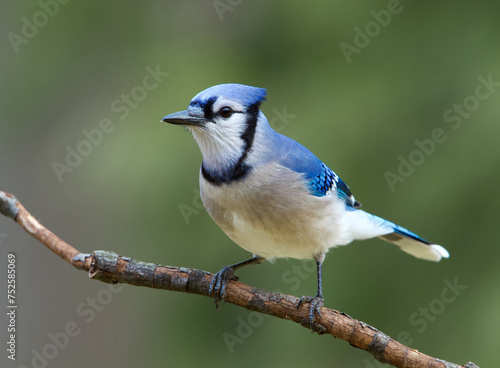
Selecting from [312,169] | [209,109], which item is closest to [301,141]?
[312,169]

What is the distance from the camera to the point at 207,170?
8.17 ft

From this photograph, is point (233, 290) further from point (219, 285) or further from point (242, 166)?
point (242, 166)

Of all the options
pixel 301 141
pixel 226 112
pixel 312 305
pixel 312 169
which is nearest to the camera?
pixel 312 305

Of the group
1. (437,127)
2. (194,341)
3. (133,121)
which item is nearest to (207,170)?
(133,121)

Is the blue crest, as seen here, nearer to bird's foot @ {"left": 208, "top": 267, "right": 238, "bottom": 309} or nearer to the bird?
the bird

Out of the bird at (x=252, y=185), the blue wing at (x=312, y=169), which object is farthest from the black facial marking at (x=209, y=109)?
the blue wing at (x=312, y=169)

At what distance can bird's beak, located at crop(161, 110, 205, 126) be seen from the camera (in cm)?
236

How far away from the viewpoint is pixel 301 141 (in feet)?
10.4

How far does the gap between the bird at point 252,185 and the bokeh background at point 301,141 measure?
0.54m

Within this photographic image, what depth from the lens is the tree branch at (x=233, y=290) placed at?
2.09 meters

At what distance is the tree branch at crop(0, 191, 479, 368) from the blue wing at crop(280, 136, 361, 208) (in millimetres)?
609

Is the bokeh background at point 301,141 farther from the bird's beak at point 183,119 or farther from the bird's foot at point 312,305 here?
the bird's beak at point 183,119

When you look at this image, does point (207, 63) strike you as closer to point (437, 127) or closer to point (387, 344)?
point (437, 127)

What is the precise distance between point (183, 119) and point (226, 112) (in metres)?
0.19
